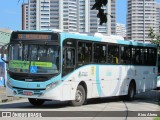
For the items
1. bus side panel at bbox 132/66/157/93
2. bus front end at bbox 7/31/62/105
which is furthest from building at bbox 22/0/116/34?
bus front end at bbox 7/31/62/105

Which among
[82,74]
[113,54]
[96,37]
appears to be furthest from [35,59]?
[113,54]

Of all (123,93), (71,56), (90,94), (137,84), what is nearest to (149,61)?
(137,84)

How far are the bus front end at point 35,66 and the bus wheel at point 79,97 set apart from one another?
1438 mm

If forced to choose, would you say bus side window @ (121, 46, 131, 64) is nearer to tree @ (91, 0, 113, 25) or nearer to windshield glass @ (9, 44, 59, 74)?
tree @ (91, 0, 113, 25)

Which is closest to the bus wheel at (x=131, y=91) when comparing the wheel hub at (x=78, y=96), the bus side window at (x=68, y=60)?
the wheel hub at (x=78, y=96)

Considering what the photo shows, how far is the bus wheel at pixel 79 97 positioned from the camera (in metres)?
16.4

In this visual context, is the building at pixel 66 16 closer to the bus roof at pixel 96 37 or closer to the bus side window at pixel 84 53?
the bus roof at pixel 96 37

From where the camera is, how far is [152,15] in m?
55.2

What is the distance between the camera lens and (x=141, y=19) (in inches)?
2296

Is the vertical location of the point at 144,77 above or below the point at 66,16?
below

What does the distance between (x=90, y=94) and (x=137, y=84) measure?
532 centimetres

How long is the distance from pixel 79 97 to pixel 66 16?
15.5 meters

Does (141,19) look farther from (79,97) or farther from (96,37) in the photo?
(79,97)

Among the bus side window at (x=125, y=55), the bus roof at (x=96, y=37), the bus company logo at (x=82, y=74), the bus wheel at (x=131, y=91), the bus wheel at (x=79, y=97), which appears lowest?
the bus wheel at (x=131, y=91)
